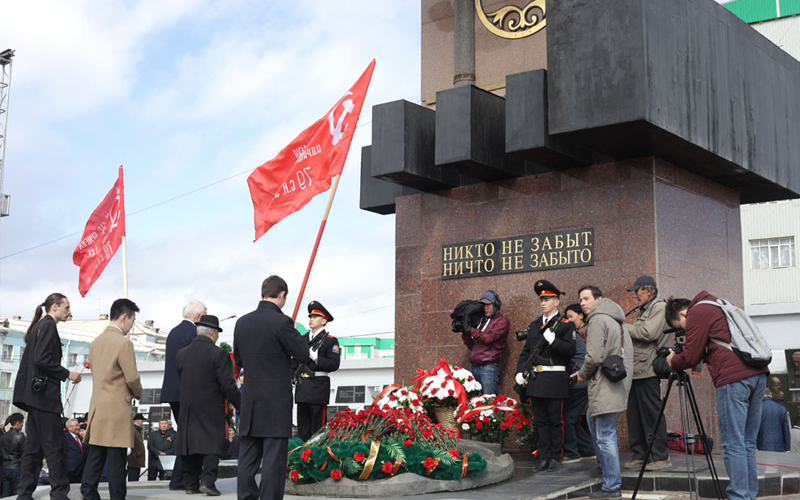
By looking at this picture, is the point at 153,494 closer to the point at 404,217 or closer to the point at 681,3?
the point at 404,217

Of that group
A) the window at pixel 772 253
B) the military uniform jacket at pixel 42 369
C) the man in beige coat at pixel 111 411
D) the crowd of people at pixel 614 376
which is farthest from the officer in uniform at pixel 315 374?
the window at pixel 772 253

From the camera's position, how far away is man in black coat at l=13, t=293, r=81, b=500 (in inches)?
292

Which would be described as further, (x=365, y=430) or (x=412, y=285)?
(x=412, y=285)

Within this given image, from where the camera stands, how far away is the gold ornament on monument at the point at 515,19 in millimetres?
11789

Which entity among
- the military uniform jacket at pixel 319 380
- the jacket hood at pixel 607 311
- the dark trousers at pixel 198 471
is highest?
the jacket hood at pixel 607 311

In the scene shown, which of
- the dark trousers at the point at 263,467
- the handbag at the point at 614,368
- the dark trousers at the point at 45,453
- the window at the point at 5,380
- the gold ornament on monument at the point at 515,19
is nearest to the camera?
the dark trousers at the point at 263,467

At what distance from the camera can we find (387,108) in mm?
11352

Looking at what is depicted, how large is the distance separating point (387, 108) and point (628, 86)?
3.51 m

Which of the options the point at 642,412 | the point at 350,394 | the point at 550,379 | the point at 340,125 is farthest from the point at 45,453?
the point at 350,394

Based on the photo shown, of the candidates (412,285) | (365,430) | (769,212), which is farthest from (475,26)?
(769,212)

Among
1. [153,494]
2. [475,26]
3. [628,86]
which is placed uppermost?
[475,26]

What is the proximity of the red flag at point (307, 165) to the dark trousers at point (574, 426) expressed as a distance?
14.8ft

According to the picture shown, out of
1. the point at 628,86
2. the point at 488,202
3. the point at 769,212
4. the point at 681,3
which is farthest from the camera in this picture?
the point at 769,212

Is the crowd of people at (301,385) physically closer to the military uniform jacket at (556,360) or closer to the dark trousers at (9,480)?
the military uniform jacket at (556,360)
